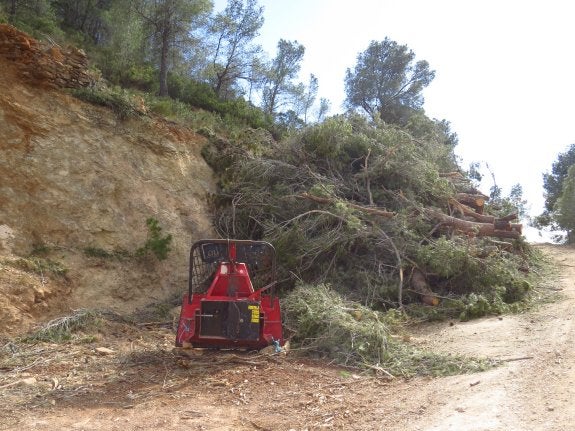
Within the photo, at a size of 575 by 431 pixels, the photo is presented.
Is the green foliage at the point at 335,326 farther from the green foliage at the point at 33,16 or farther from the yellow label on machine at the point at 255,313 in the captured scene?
the green foliage at the point at 33,16

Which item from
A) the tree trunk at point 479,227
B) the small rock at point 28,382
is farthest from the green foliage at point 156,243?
the tree trunk at point 479,227

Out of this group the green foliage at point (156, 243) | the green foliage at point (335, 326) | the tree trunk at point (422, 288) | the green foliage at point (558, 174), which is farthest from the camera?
the green foliage at point (558, 174)

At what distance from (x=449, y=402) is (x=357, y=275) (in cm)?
437

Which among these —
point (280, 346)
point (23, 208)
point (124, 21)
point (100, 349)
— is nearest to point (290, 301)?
point (280, 346)

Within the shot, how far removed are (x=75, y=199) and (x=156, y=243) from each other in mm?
1556

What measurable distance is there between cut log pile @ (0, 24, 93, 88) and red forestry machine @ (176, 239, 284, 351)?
5498 millimetres

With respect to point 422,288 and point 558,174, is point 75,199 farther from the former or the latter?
point 558,174

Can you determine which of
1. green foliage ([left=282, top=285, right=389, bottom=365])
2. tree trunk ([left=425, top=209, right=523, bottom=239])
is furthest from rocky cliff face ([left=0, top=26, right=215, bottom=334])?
tree trunk ([left=425, top=209, right=523, bottom=239])

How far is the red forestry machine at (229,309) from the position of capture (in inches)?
200

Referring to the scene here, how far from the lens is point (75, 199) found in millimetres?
8109

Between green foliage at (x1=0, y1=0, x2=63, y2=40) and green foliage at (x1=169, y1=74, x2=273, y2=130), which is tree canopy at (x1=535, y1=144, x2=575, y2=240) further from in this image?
green foliage at (x1=0, y1=0, x2=63, y2=40)

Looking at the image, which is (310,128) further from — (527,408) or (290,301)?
(527,408)

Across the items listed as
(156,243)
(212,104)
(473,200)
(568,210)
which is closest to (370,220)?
(156,243)

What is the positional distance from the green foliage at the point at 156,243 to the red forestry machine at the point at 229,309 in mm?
2942
